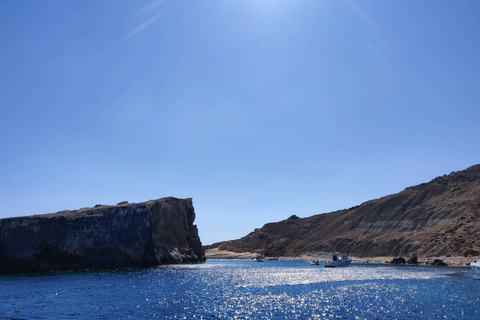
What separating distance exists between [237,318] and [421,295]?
74.4 feet

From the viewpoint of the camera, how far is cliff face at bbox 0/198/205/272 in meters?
73.3

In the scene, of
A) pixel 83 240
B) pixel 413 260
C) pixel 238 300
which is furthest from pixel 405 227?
pixel 238 300

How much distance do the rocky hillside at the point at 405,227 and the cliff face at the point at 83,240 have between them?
236ft

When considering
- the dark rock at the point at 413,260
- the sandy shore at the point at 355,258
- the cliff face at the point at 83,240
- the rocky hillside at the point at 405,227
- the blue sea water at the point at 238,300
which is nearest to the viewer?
the blue sea water at the point at 238,300

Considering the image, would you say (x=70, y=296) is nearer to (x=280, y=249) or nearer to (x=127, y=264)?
(x=127, y=264)

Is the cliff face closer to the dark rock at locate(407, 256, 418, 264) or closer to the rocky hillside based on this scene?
the dark rock at locate(407, 256, 418, 264)

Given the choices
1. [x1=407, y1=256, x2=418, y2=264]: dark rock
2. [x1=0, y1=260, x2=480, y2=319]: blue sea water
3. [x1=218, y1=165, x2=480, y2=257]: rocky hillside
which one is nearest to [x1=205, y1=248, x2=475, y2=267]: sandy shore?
[x1=407, y1=256, x2=418, y2=264]: dark rock

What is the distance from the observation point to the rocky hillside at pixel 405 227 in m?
101

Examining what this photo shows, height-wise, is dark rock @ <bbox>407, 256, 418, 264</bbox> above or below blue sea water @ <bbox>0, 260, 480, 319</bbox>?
above

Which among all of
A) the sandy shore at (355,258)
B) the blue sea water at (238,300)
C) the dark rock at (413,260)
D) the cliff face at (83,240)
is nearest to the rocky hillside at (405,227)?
the sandy shore at (355,258)

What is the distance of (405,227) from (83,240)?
99373mm

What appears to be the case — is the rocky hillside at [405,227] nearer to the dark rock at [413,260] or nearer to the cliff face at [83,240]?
the dark rock at [413,260]

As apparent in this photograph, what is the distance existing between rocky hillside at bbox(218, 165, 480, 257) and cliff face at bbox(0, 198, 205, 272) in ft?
236

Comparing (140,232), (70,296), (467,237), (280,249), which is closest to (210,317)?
(70,296)
